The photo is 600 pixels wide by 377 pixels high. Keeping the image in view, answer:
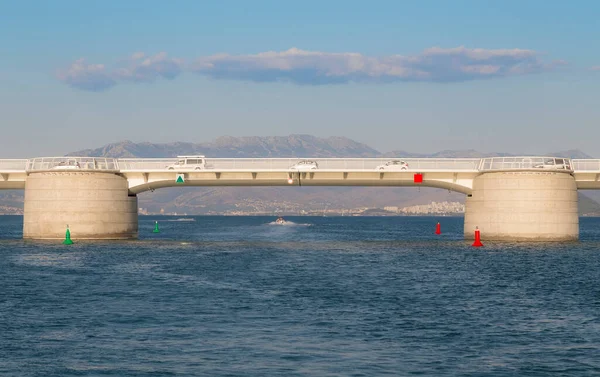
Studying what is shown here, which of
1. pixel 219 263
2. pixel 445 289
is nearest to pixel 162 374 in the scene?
pixel 445 289

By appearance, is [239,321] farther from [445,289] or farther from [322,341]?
[445,289]

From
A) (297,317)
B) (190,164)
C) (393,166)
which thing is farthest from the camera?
(190,164)

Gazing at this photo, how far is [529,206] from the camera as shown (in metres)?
91.6

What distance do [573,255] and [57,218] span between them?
53126mm

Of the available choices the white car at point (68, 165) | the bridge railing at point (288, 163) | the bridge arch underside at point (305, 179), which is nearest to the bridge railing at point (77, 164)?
the white car at point (68, 165)

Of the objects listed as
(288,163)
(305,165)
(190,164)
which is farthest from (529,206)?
(190,164)

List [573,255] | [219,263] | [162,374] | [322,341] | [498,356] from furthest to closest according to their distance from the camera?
[573,255]
[219,263]
[322,341]
[498,356]
[162,374]

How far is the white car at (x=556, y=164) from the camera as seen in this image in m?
93.2

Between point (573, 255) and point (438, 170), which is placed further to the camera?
point (438, 170)

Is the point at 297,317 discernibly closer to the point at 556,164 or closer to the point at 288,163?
the point at 288,163

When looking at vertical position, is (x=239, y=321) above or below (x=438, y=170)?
below

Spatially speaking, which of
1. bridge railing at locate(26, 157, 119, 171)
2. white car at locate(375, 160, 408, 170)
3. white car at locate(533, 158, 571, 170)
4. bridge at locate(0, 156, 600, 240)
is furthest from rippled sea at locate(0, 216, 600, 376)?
white car at locate(375, 160, 408, 170)

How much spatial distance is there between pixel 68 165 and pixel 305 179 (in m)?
26.0

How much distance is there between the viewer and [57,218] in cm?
9444
